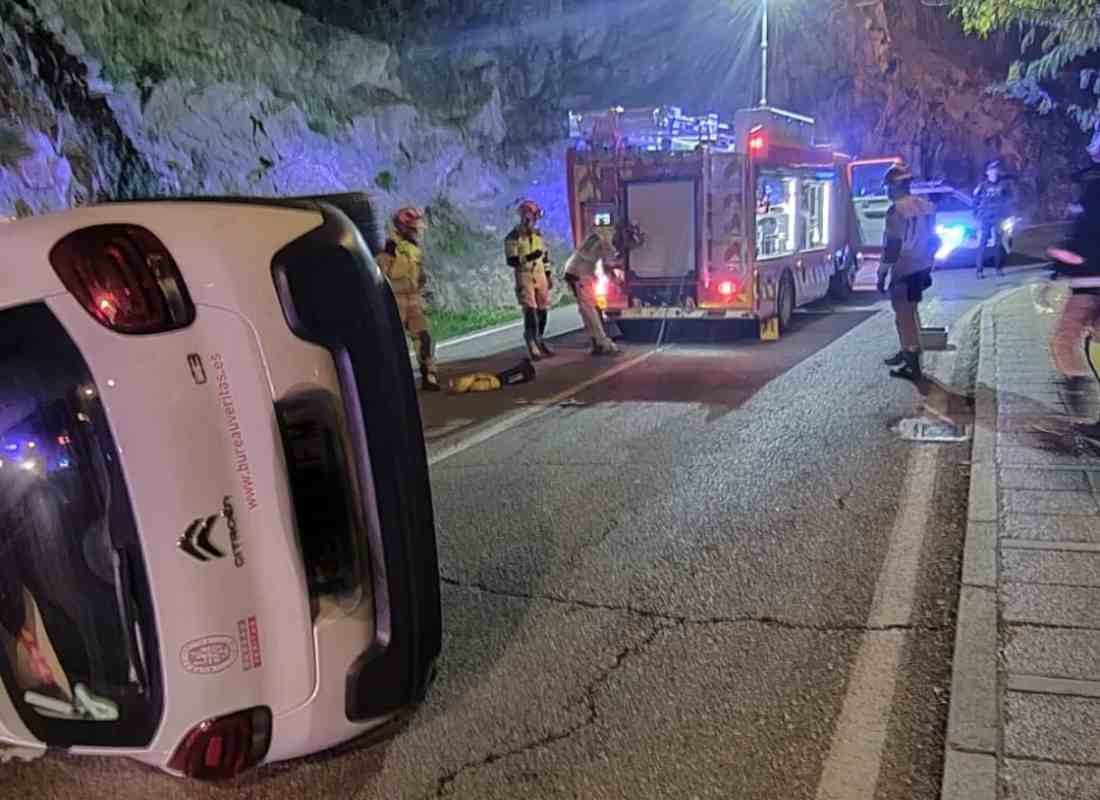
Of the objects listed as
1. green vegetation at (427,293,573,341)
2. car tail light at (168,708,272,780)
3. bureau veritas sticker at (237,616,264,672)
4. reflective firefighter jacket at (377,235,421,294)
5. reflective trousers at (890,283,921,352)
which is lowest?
green vegetation at (427,293,573,341)

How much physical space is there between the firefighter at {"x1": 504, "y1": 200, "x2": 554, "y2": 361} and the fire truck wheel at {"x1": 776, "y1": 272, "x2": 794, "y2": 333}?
10.1 ft

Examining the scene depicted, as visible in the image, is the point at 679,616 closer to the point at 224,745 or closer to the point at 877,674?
the point at 877,674

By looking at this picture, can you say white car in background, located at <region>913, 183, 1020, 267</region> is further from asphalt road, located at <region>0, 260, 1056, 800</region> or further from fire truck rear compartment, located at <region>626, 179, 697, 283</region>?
asphalt road, located at <region>0, 260, 1056, 800</region>

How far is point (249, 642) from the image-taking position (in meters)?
2.41

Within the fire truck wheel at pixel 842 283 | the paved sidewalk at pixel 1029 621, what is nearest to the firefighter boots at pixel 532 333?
the paved sidewalk at pixel 1029 621

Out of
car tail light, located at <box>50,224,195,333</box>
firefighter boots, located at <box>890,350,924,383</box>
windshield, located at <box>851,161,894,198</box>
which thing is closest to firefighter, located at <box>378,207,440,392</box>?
firefighter boots, located at <box>890,350,924,383</box>

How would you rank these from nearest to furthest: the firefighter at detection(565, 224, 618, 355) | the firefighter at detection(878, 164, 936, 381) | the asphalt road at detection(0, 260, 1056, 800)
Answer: the asphalt road at detection(0, 260, 1056, 800)
the firefighter at detection(878, 164, 936, 381)
the firefighter at detection(565, 224, 618, 355)

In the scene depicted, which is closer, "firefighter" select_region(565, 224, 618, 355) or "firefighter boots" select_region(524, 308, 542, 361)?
"firefighter" select_region(565, 224, 618, 355)

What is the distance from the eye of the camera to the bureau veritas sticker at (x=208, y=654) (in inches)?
91.6

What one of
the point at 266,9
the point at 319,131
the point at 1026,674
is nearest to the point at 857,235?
the point at 319,131

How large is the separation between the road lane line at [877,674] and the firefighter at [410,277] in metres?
5.43

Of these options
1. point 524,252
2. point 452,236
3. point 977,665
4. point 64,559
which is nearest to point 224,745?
point 64,559

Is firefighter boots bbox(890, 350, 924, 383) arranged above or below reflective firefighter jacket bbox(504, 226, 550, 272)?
below

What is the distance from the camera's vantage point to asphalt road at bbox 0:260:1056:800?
289cm
